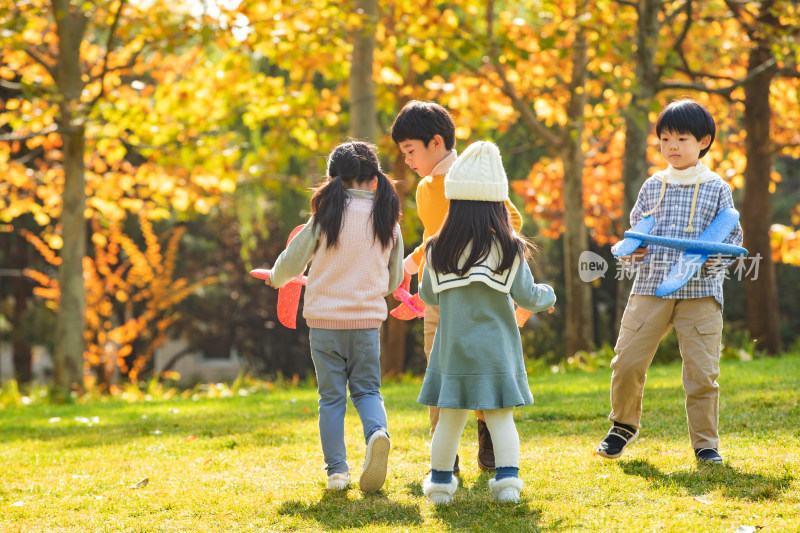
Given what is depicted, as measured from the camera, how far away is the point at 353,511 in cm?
337

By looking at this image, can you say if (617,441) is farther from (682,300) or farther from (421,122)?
(421,122)

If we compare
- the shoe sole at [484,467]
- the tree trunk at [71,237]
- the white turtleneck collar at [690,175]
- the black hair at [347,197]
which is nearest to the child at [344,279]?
the black hair at [347,197]

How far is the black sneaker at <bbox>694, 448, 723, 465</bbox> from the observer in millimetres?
3750

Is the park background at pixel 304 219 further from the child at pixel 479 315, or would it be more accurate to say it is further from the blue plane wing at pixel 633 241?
the blue plane wing at pixel 633 241

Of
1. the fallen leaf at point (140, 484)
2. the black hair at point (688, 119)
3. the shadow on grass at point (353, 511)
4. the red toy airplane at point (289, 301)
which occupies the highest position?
the black hair at point (688, 119)

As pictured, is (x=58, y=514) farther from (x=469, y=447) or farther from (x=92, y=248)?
(x=92, y=248)

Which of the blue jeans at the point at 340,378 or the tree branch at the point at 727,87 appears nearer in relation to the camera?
the blue jeans at the point at 340,378

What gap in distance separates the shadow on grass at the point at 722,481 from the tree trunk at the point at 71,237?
25.2 feet

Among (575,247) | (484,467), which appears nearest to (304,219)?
(575,247)

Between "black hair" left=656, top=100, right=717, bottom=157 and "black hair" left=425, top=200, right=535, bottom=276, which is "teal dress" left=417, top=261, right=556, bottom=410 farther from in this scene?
"black hair" left=656, top=100, right=717, bottom=157

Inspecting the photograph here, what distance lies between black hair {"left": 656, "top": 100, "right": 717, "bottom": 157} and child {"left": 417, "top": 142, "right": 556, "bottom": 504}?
3.04ft

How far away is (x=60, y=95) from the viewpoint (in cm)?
935

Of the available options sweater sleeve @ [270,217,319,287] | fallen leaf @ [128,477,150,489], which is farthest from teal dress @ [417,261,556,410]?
fallen leaf @ [128,477,150,489]

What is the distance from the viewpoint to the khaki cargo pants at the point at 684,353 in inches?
150
